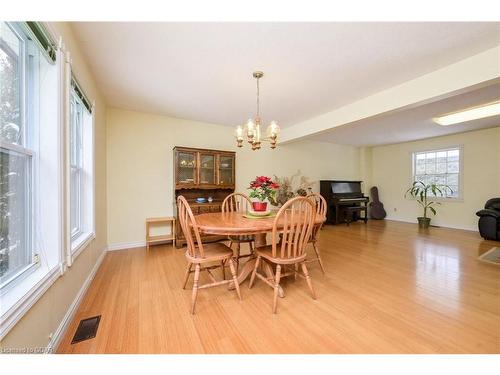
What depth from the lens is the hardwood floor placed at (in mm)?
1290

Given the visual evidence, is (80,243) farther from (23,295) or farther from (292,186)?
(292,186)

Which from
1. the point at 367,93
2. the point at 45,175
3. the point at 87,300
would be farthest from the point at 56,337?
the point at 367,93

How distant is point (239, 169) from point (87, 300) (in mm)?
3192

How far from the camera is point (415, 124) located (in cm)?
406

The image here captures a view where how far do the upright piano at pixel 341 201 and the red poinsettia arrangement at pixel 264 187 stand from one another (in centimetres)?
369

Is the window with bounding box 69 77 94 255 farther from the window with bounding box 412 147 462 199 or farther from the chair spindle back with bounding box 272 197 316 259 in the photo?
the window with bounding box 412 147 462 199

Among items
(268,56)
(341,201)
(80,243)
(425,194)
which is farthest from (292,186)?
(80,243)

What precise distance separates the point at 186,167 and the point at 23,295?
9.11ft

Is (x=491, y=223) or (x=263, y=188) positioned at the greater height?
(x=263, y=188)

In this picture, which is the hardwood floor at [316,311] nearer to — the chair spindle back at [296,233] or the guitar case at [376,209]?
the chair spindle back at [296,233]

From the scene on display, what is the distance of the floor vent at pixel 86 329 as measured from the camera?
1.35 meters

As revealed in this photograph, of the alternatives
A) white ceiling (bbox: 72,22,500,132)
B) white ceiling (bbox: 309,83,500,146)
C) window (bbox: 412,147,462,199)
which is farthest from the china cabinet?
window (bbox: 412,147,462,199)

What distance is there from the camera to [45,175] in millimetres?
1348
